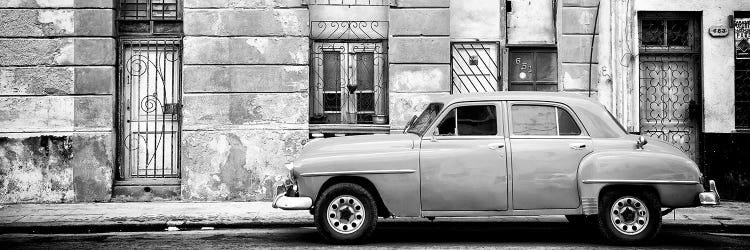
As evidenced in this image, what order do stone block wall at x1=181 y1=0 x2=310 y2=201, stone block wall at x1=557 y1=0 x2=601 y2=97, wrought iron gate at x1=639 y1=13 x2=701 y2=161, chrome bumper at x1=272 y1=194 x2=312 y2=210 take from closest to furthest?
chrome bumper at x1=272 y1=194 x2=312 y2=210, stone block wall at x1=181 y1=0 x2=310 y2=201, stone block wall at x1=557 y1=0 x2=601 y2=97, wrought iron gate at x1=639 y1=13 x2=701 y2=161

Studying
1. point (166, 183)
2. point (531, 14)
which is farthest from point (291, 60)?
point (531, 14)

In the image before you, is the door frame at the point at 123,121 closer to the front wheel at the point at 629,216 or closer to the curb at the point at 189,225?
the curb at the point at 189,225

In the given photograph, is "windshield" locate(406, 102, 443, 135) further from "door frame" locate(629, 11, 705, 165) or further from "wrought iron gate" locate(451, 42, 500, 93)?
"door frame" locate(629, 11, 705, 165)

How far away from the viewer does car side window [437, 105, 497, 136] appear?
9.04 m

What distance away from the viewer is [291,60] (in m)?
13.4

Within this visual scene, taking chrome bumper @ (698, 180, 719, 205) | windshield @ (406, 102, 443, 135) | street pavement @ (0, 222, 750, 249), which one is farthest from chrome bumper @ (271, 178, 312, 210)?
chrome bumper @ (698, 180, 719, 205)

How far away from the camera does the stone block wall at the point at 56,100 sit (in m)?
13.1

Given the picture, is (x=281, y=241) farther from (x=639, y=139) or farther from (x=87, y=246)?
(x=639, y=139)

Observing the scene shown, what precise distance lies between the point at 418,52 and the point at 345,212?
518 centimetres

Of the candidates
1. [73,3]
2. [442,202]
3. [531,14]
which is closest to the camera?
[442,202]

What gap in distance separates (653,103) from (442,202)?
6.53 meters

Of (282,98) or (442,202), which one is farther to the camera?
(282,98)

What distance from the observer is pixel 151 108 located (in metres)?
13.7

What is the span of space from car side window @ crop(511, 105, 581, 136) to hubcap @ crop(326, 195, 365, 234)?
6.29 ft
